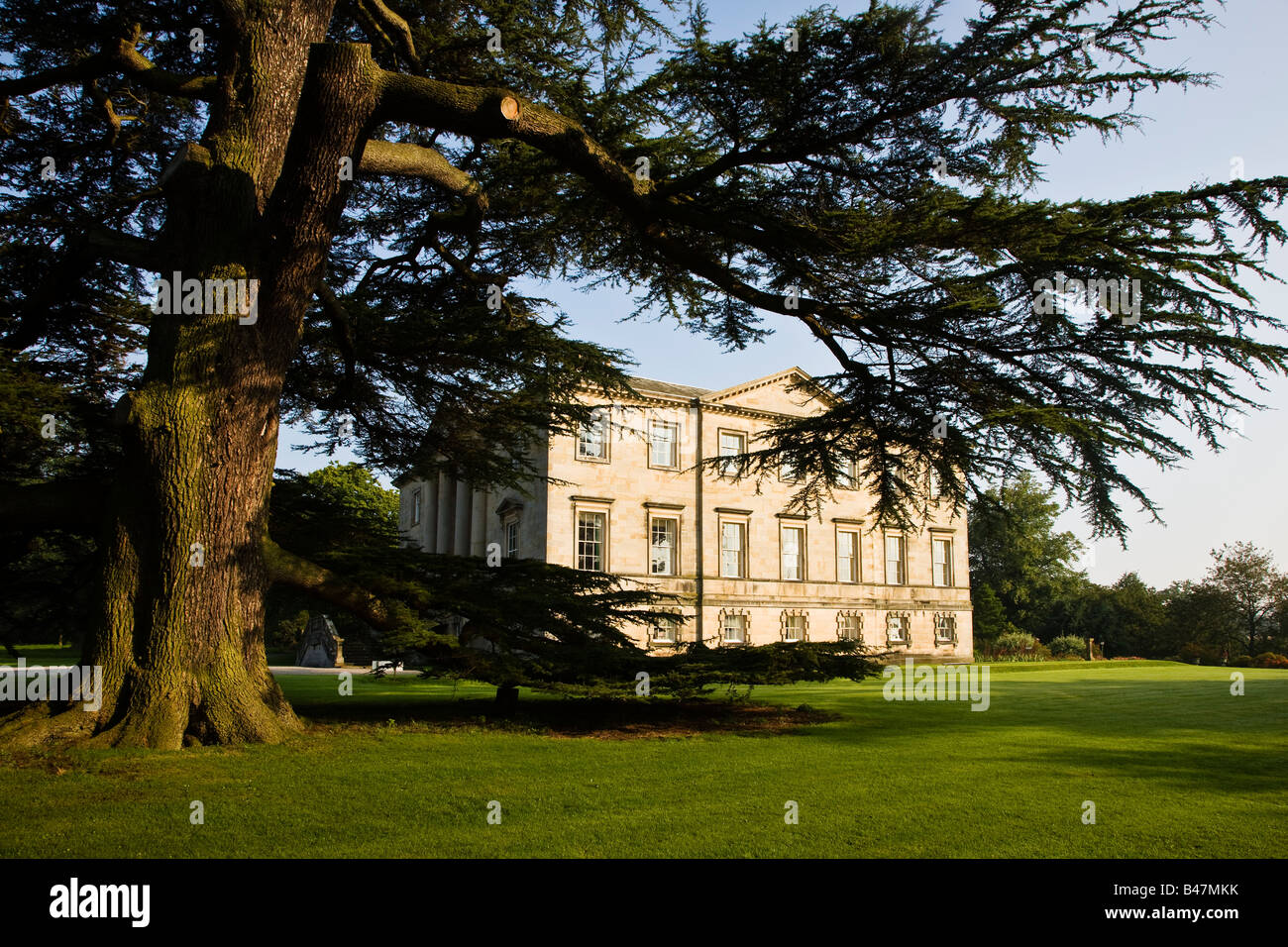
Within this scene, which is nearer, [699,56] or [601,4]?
[699,56]

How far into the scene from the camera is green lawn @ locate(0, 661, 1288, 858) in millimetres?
5270

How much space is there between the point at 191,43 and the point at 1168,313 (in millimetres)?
13339

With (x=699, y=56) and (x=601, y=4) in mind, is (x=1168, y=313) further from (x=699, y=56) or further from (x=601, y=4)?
(x=601, y=4)

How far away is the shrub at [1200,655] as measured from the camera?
46281 millimetres

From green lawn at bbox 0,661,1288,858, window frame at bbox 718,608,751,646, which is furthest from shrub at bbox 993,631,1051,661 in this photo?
green lawn at bbox 0,661,1288,858

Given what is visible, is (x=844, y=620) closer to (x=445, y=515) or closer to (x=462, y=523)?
(x=462, y=523)

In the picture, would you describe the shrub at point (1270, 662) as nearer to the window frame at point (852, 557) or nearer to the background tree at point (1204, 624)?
the background tree at point (1204, 624)

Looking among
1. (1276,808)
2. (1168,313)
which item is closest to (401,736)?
(1276,808)

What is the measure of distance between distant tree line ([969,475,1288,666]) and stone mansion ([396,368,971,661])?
5417 mm

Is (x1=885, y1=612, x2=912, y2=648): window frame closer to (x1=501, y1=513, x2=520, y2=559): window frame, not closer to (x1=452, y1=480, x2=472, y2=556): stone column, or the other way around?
(x1=501, y1=513, x2=520, y2=559): window frame

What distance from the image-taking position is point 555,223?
1345 cm

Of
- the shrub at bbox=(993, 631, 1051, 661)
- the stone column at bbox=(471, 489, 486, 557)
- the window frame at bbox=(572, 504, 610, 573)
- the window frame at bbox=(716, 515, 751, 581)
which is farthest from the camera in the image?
the shrub at bbox=(993, 631, 1051, 661)

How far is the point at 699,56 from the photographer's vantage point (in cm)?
992

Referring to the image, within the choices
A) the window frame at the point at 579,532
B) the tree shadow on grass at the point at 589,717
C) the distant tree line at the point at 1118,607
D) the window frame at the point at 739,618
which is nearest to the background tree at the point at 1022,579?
the distant tree line at the point at 1118,607
